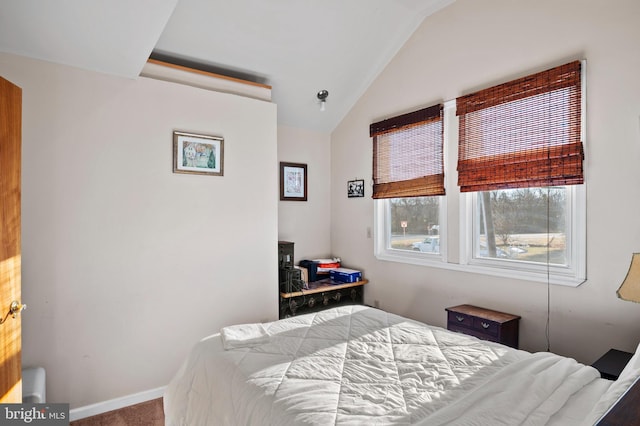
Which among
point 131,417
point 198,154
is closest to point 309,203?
point 198,154

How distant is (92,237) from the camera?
8.06 feet

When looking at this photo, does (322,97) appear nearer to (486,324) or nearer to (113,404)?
(486,324)

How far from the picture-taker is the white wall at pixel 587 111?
212cm

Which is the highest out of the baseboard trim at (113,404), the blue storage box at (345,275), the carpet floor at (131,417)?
the blue storage box at (345,275)

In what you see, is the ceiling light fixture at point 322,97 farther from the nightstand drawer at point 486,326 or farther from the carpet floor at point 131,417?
the carpet floor at point 131,417

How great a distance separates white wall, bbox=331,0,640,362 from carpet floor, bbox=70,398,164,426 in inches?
85.2

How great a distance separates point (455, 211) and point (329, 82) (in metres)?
1.73

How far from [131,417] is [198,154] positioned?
188 cm

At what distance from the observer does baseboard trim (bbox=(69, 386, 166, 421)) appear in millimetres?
2402

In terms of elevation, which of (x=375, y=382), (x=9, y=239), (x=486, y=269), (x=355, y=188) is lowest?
(x=375, y=382)

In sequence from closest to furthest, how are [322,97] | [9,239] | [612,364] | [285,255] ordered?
[9,239] < [612,364] < [285,255] < [322,97]

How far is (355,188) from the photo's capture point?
A: 400 cm

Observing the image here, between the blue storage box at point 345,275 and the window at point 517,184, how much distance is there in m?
0.75

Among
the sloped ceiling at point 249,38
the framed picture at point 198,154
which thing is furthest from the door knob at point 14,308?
the sloped ceiling at point 249,38
